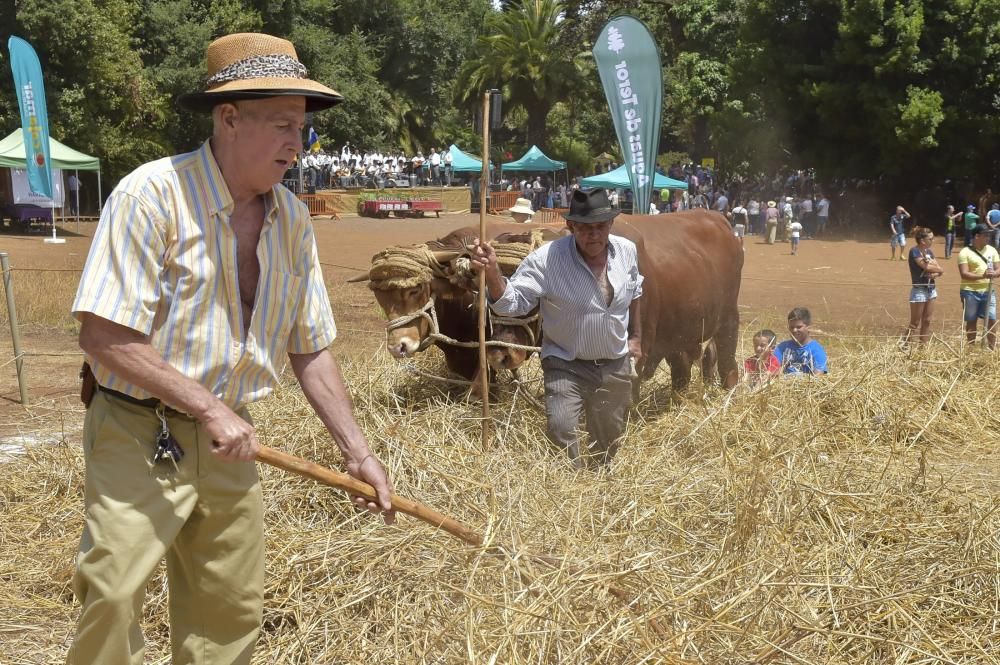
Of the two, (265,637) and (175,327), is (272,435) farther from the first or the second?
(175,327)

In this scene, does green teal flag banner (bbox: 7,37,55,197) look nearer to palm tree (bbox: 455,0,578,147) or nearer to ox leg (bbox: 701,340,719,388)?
ox leg (bbox: 701,340,719,388)

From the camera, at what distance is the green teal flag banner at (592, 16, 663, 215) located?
11.7 m

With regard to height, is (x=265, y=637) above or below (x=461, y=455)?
below

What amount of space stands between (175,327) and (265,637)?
60.1 inches

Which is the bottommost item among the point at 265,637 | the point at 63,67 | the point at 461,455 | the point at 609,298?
the point at 265,637

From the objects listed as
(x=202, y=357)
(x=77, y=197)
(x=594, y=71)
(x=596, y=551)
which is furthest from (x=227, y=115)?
(x=594, y=71)

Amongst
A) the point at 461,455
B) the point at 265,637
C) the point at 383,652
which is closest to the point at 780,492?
the point at 461,455

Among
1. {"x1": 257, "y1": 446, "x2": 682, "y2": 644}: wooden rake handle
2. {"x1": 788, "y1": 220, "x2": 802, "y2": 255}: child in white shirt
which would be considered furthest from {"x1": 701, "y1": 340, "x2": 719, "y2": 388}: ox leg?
{"x1": 788, "y1": 220, "x2": 802, "y2": 255}: child in white shirt

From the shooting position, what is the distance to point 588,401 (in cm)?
560

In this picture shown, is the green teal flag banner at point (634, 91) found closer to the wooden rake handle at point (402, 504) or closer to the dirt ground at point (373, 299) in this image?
the dirt ground at point (373, 299)

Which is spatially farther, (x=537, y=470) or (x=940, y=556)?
(x=537, y=470)

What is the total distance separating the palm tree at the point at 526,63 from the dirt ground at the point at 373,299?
17819mm

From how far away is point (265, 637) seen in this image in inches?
150

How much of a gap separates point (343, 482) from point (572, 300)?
2625 mm
